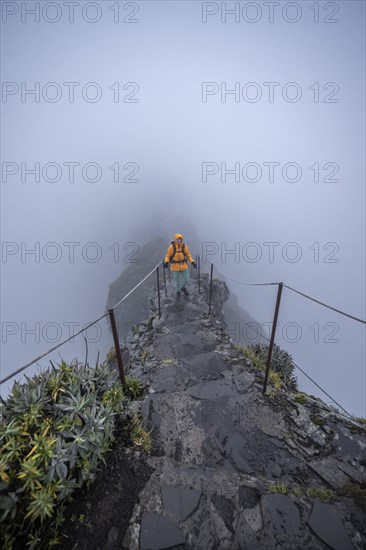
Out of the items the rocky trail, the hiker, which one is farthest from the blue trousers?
the rocky trail

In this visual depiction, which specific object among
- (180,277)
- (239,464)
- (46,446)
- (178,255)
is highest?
(178,255)

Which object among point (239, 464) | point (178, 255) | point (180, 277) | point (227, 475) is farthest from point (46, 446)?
point (180, 277)

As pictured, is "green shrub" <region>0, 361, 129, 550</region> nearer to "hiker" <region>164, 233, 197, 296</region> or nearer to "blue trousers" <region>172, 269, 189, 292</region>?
"hiker" <region>164, 233, 197, 296</region>

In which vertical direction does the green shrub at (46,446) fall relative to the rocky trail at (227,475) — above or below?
above

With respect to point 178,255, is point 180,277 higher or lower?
lower

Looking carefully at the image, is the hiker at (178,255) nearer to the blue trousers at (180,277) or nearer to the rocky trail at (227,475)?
the blue trousers at (180,277)

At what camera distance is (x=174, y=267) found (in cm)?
966

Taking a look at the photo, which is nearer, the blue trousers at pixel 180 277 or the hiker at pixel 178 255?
the hiker at pixel 178 255

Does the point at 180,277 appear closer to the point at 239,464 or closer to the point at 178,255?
the point at 178,255

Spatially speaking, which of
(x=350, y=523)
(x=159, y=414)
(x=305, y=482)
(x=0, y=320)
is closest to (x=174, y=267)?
(x=159, y=414)

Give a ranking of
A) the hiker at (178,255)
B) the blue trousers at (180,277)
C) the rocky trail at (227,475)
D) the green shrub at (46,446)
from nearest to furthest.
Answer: the green shrub at (46,446), the rocky trail at (227,475), the hiker at (178,255), the blue trousers at (180,277)

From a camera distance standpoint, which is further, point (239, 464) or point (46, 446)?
point (239, 464)

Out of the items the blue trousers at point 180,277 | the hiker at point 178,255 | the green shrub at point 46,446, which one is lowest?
the green shrub at point 46,446

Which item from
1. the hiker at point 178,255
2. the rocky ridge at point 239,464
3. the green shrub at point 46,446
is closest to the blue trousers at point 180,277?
the hiker at point 178,255
